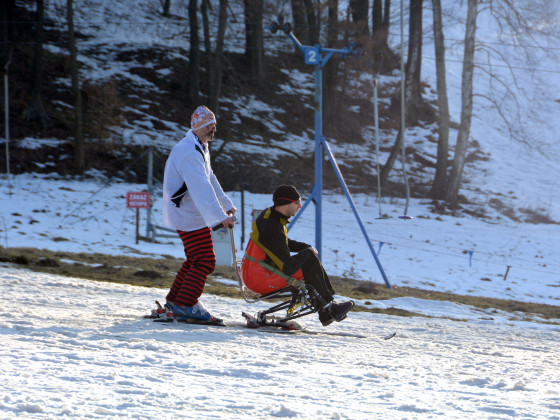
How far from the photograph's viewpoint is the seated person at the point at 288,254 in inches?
214

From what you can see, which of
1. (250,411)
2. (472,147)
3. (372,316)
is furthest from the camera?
(472,147)

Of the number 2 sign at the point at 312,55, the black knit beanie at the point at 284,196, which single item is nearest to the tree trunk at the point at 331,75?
the number 2 sign at the point at 312,55

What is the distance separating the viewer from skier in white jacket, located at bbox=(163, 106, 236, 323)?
17.3 feet

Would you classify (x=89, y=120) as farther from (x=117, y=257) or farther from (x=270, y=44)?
(x=270, y=44)

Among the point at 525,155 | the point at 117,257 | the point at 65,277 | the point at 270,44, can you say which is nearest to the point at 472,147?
the point at 525,155

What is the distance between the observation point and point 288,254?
17.7 ft

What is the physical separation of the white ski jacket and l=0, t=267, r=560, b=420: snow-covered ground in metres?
0.81

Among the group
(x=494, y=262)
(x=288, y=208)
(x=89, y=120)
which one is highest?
(x=89, y=120)

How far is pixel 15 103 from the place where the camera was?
68.6 ft

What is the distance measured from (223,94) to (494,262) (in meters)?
15.2

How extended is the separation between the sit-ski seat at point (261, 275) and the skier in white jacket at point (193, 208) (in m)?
0.32

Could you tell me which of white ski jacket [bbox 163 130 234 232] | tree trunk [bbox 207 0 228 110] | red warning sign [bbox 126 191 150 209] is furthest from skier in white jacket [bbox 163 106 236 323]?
tree trunk [bbox 207 0 228 110]

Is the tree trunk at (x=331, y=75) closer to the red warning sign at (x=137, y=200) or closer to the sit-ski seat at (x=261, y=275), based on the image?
the red warning sign at (x=137, y=200)

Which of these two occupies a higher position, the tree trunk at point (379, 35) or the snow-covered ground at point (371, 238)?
the tree trunk at point (379, 35)
